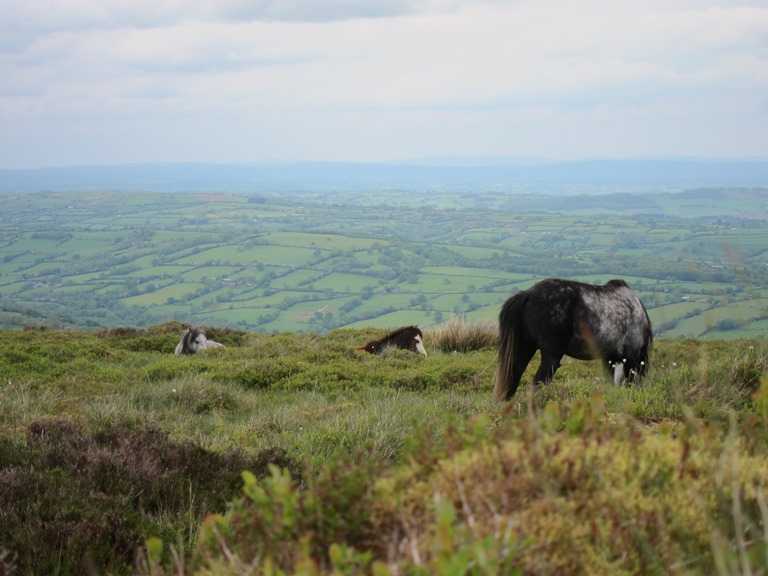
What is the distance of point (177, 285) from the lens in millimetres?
105688

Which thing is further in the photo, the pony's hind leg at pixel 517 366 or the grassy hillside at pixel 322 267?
the grassy hillside at pixel 322 267

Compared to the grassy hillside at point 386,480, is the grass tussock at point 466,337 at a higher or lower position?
lower

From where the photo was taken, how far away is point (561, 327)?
9328 millimetres

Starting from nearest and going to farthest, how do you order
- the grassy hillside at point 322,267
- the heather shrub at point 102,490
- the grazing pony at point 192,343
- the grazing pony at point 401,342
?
the heather shrub at point 102,490, the grazing pony at point 192,343, the grazing pony at point 401,342, the grassy hillside at point 322,267

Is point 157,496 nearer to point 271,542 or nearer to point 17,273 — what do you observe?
point 271,542

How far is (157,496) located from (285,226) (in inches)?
7157

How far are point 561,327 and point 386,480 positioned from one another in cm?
726

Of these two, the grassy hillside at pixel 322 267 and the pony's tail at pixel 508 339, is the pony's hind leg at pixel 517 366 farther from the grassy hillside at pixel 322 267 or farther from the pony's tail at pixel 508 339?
the grassy hillside at pixel 322 267

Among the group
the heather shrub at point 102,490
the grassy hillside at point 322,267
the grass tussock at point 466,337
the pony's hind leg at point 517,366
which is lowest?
the grassy hillside at point 322,267

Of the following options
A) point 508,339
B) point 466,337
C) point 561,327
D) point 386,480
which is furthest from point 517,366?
point 466,337

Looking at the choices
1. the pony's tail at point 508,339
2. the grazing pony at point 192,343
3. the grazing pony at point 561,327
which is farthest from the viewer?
the grazing pony at point 192,343

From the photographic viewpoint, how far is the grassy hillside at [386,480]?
213 cm

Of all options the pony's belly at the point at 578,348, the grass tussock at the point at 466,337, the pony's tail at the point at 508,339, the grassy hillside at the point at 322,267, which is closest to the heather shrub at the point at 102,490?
the pony's tail at the point at 508,339

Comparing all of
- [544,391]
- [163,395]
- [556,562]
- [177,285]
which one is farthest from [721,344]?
[177,285]
